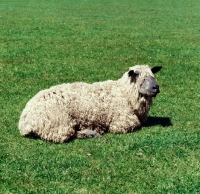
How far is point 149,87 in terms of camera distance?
9.80 m

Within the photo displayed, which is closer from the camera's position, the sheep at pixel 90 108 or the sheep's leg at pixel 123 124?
the sheep at pixel 90 108

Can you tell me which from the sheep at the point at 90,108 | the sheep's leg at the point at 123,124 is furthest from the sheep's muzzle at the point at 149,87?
the sheep's leg at the point at 123,124

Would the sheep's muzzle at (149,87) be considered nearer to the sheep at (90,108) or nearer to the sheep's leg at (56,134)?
the sheep at (90,108)

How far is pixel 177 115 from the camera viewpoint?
36.9 ft

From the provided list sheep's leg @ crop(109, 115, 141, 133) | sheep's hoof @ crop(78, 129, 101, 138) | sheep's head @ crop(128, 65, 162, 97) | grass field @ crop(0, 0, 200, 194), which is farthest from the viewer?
sheep's head @ crop(128, 65, 162, 97)

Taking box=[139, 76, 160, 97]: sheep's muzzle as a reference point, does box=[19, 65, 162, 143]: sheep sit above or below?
below

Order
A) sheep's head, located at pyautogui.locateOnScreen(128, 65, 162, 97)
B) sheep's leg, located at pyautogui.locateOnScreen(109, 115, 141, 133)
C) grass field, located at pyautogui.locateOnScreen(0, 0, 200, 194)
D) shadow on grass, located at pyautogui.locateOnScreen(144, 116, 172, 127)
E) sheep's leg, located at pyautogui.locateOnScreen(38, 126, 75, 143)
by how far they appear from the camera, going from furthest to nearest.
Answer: shadow on grass, located at pyautogui.locateOnScreen(144, 116, 172, 127) → sheep's head, located at pyautogui.locateOnScreen(128, 65, 162, 97) → sheep's leg, located at pyautogui.locateOnScreen(109, 115, 141, 133) → sheep's leg, located at pyautogui.locateOnScreen(38, 126, 75, 143) → grass field, located at pyautogui.locateOnScreen(0, 0, 200, 194)

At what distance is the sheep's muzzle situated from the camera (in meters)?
9.76

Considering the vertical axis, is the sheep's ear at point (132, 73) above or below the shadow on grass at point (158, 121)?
above

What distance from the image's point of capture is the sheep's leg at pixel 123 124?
9680 millimetres

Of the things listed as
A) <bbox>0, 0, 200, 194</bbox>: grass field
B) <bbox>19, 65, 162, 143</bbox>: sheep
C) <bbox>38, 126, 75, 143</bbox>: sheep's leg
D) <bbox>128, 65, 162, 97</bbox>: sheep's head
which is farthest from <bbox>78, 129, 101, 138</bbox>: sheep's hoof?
<bbox>128, 65, 162, 97</bbox>: sheep's head

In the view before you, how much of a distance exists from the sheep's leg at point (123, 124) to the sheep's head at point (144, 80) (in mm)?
718

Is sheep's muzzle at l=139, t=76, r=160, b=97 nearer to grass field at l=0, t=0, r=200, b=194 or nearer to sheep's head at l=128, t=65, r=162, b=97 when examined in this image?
sheep's head at l=128, t=65, r=162, b=97

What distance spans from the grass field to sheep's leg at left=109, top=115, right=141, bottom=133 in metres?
0.19
